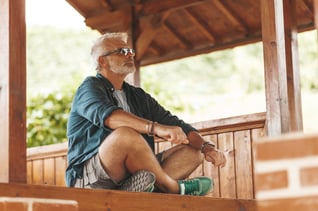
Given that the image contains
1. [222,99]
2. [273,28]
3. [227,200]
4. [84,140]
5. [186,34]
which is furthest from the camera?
[222,99]

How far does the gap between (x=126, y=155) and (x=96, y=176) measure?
0.74 feet

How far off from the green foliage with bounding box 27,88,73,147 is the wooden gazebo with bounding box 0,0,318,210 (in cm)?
219

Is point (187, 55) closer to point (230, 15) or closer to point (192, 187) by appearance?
point (230, 15)

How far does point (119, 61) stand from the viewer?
13.2 ft

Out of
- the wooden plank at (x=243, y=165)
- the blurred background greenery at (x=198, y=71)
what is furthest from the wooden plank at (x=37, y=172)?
the blurred background greenery at (x=198, y=71)

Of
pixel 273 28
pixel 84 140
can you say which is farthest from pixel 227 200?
pixel 273 28

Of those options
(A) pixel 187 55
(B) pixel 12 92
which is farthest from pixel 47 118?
(B) pixel 12 92

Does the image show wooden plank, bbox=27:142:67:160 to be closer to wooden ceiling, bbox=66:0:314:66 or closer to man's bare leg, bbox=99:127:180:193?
wooden ceiling, bbox=66:0:314:66

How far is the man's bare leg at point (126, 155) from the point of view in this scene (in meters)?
3.38

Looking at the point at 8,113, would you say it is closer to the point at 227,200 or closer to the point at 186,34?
the point at 227,200

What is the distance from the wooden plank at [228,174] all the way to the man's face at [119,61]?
1.20m

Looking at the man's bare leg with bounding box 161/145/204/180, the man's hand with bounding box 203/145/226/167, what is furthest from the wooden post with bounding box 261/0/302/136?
the man's bare leg with bounding box 161/145/204/180

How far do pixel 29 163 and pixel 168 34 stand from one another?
1660 mm

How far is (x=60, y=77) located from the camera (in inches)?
631
